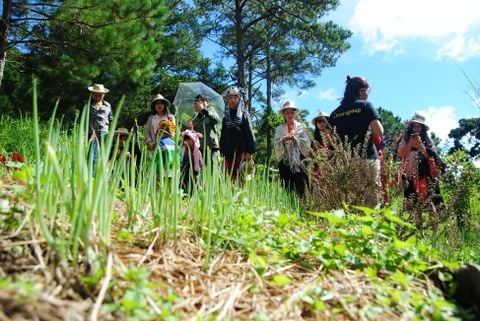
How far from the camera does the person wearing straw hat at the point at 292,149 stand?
14.0 feet

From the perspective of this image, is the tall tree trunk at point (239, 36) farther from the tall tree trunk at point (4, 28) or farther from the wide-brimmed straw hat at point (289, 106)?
the wide-brimmed straw hat at point (289, 106)

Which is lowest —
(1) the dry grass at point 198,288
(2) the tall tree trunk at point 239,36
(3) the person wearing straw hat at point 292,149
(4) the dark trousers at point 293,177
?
(1) the dry grass at point 198,288

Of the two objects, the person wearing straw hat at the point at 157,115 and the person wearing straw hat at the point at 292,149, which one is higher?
the person wearing straw hat at the point at 157,115

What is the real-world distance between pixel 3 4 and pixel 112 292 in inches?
291

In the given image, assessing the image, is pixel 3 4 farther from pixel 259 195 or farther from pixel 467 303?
pixel 467 303

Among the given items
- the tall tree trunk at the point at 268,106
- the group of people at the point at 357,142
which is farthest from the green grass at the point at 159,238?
the tall tree trunk at the point at 268,106

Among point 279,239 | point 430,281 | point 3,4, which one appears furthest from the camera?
point 3,4

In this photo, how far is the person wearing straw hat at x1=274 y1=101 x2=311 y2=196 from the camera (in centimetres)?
427

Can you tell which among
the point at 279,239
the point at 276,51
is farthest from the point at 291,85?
the point at 279,239

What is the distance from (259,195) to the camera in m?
2.76

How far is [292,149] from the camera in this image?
428 cm

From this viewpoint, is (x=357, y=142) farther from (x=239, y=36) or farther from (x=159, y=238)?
(x=239, y=36)

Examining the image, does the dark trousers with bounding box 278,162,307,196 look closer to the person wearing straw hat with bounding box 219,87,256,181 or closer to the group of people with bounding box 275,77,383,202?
the group of people with bounding box 275,77,383,202

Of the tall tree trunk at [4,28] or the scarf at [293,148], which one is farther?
the tall tree trunk at [4,28]
